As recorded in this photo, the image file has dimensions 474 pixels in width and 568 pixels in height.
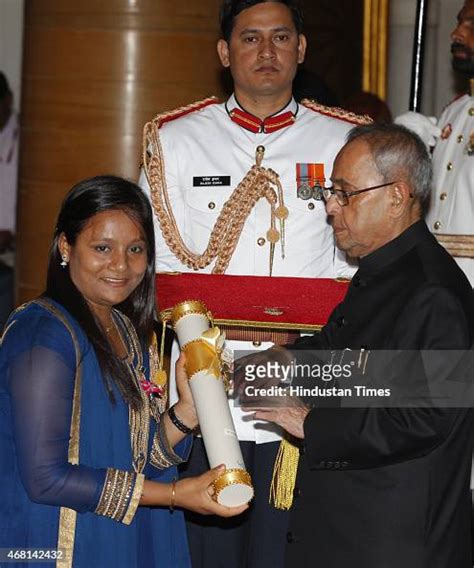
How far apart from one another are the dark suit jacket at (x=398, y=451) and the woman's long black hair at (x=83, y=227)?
1.57ft

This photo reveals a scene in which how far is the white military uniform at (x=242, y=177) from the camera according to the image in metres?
3.90

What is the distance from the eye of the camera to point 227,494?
275cm

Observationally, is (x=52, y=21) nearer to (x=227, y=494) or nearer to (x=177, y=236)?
(x=177, y=236)

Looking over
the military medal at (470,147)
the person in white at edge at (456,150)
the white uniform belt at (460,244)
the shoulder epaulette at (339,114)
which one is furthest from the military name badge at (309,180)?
the military medal at (470,147)

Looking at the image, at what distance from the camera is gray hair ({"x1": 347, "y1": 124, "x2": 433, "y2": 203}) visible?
2934mm

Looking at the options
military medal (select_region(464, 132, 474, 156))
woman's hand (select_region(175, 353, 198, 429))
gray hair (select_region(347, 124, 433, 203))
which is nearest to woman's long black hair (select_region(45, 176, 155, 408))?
woman's hand (select_region(175, 353, 198, 429))

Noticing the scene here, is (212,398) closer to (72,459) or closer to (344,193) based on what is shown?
(72,459)

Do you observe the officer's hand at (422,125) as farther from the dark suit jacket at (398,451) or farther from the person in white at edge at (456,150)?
the dark suit jacket at (398,451)

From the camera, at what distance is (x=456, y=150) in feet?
17.1

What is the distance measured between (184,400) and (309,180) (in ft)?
3.51

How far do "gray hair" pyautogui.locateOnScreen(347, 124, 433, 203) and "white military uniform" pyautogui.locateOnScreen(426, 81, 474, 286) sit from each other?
2009 millimetres

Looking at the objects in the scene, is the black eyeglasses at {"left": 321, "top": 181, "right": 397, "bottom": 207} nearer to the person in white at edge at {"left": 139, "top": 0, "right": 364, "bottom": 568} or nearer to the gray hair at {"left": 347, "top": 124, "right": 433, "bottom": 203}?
the gray hair at {"left": 347, "top": 124, "right": 433, "bottom": 203}

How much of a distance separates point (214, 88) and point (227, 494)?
3533 mm

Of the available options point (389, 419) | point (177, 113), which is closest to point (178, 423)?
point (389, 419)
